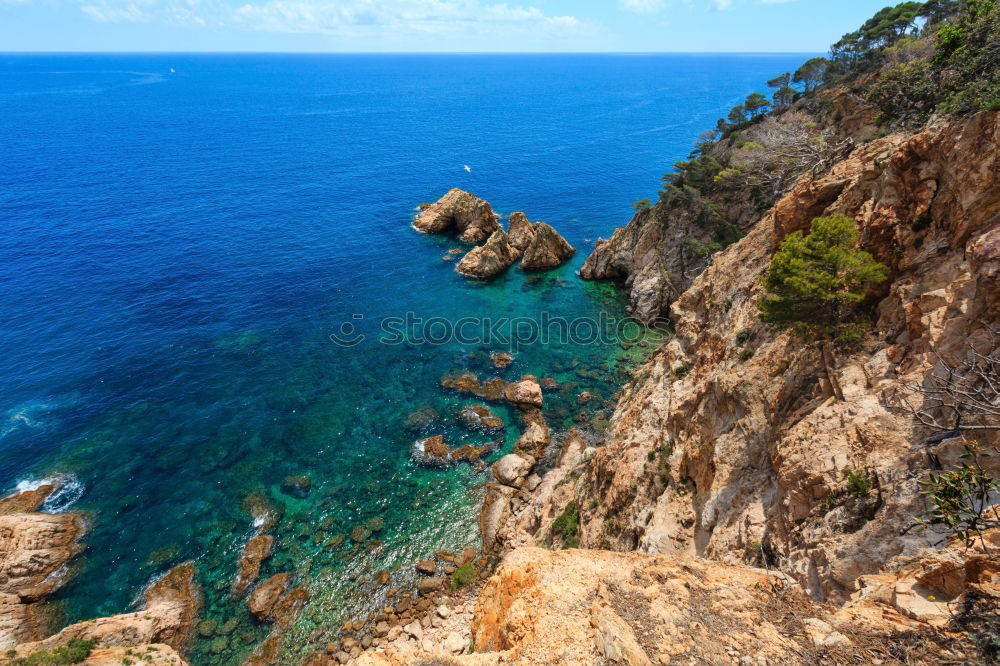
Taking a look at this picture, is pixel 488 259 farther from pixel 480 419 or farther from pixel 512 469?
pixel 512 469

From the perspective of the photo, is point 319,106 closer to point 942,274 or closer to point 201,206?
point 201,206

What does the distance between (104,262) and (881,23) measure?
100m

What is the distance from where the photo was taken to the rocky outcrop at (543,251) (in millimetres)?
59000

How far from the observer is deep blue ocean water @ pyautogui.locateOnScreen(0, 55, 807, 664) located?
90.9ft

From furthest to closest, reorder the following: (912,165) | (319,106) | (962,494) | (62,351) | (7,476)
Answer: (319,106) → (62,351) → (7,476) → (912,165) → (962,494)

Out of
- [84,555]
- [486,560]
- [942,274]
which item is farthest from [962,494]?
[84,555]

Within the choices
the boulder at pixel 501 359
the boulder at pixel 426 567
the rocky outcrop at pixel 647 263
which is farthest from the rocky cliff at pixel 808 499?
the rocky outcrop at pixel 647 263

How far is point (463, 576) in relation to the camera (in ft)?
82.1

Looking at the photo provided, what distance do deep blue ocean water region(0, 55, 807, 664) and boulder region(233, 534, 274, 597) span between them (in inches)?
24.8

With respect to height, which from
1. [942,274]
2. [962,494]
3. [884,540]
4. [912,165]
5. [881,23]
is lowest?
[884,540]

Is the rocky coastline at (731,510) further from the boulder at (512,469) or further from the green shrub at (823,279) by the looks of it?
the green shrub at (823,279)

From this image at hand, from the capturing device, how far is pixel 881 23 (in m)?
55.5

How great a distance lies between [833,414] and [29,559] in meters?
40.3

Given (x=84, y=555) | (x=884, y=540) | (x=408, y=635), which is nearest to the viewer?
(x=884, y=540)
